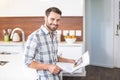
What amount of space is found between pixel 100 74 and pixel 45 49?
3.49 metres

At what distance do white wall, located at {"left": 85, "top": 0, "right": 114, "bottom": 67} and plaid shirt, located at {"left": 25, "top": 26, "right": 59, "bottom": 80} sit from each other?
12.6 feet

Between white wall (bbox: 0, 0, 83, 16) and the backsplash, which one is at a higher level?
white wall (bbox: 0, 0, 83, 16)

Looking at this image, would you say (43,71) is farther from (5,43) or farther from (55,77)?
(5,43)

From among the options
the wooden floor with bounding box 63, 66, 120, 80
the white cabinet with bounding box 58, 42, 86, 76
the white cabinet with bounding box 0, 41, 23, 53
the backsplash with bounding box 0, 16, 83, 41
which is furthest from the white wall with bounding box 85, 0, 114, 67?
the white cabinet with bounding box 0, 41, 23, 53

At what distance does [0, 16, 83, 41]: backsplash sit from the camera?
4.70 m

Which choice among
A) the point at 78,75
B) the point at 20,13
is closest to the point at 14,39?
the point at 20,13

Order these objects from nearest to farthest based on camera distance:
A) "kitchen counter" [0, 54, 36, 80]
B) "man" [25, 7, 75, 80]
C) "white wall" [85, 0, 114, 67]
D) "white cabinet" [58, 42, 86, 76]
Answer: "man" [25, 7, 75, 80] < "kitchen counter" [0, 54, 36, 80] < "white cabinet" [58, 42, 86, 76] < "white wall" [85, 0, 114, 67]

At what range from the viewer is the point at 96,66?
5852 millimetres

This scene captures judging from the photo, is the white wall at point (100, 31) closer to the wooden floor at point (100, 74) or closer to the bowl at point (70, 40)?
the wooden floor at point (100, 74)

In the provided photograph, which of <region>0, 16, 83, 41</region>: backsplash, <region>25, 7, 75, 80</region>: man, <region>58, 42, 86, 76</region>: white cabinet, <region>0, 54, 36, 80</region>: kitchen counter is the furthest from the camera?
<region>0, 16, 83, 41</region>: backsplash

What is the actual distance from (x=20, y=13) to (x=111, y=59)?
2.63 meters

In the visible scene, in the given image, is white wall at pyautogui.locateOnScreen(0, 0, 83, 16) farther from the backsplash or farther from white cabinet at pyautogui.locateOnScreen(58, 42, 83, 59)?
white cabinet at pyautogui.locateOnScreen(58, 42, 83, 59)

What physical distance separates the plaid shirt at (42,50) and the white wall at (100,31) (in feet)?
12.6

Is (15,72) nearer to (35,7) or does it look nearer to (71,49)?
(71,49)
